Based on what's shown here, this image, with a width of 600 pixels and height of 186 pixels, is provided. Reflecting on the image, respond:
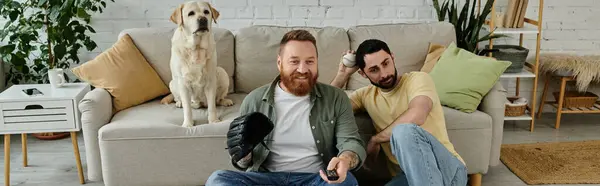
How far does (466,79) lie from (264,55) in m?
1.13

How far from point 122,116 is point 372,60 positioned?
1.33m

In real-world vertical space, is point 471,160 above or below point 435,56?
below

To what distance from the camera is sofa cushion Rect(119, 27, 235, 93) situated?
3.10 meters

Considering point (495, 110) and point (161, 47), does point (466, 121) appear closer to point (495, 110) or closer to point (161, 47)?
point (495, 110)

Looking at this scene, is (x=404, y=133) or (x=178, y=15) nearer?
(x=404, y=133)

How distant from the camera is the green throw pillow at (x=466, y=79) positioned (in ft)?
9.00

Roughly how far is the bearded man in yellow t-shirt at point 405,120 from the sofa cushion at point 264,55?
0.66m

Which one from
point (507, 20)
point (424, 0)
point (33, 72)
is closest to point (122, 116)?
point (33, 72)

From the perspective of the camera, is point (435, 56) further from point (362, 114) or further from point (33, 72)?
point (33, 72)

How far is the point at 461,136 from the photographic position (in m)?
2.69

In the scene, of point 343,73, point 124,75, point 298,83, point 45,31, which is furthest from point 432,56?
point 45,31

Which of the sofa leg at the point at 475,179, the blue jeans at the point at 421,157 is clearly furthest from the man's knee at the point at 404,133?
the sofa leg at the point at 475,179

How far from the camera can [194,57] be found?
2.64m

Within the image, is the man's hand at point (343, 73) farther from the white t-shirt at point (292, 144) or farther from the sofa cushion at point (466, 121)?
the sofa cushion at point (466, 121)
